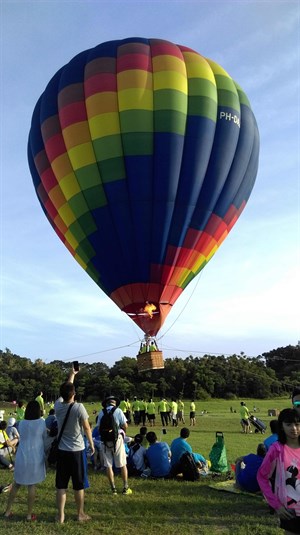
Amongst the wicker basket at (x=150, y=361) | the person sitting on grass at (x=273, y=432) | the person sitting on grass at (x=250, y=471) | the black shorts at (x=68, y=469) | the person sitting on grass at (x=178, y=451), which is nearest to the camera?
the black shorts at (x=68, y=469)

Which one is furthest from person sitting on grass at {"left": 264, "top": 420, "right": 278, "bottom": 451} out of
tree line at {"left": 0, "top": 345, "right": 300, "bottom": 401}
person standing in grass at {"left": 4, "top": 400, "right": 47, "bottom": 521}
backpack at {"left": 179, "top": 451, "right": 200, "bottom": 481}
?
tree line at {"left": 0, "top": 345, "right": 300, "bottom": 401}

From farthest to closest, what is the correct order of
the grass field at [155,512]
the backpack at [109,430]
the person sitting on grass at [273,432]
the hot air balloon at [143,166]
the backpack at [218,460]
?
the hot air balloon at [143,166] < the backpack at [218,460] < the backpack at [109,430] < the person sitting on grass at [273,432] < the grass field at [155,512]

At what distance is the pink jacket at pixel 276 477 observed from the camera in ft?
11.7

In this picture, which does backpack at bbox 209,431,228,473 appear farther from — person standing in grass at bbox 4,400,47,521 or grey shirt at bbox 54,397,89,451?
person standing in grass at bbox 4,400,47,521

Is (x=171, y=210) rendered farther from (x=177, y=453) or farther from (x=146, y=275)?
(x=177, y=453)

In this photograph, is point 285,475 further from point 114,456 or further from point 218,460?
point 218,460

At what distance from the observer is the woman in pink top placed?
11.6 feet

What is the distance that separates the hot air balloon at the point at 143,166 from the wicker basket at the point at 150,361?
2.29 feet

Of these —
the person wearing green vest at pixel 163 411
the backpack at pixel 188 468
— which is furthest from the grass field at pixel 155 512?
the person wearing green vest at pixel 163 411

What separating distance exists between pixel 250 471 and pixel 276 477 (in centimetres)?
325

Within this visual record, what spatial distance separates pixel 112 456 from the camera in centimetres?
676

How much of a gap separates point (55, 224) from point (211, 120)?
5783mm

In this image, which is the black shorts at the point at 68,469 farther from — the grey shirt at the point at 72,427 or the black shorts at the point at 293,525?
the black shorts at the point at 293,525

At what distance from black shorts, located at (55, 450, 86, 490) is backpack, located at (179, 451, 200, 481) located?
263 centimetres
